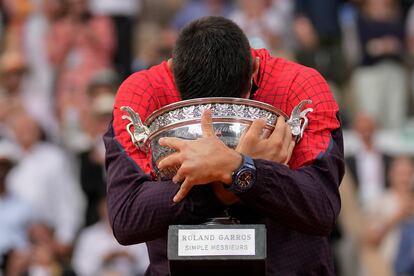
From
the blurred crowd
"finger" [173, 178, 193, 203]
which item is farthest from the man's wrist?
the blurred crowd

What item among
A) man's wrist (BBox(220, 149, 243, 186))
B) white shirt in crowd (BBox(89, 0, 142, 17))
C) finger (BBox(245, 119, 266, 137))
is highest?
white shirt in crowd (BBox(89, 0, 142, 17))

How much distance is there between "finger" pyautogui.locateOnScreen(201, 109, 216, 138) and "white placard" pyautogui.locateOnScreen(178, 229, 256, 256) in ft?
0.91

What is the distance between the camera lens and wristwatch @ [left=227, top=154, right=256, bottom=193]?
349 cm

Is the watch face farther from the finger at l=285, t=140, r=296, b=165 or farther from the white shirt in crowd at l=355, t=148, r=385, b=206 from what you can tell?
the white shirt in crowd at l=355, t=148, r=385, b=206

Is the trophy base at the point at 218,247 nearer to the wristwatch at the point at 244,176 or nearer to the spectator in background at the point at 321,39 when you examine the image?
the wristwatch at the point at 244,176

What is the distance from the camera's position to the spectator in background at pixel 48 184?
989 cm

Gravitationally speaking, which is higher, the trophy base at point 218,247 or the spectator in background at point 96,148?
the trophy base at point 218,247

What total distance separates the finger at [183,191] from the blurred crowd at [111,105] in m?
5.03

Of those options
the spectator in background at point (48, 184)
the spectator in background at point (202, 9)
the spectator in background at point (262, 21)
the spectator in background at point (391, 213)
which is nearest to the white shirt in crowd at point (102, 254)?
the spectator in background at point (48, 184)

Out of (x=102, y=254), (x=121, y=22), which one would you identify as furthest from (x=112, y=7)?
(x=102, y=254)

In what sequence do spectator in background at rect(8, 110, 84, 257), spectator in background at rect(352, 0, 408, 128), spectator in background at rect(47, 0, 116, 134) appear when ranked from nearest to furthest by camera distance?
spectator in background at rect(8, 110, 84, 257) → spectator in background at rect(352, 0, 408, 128) → spectator in background at rect(47, 0, 116, 134)

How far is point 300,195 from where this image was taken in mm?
3613

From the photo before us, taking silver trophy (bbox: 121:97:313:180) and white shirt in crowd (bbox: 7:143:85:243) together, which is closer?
silver trophy (bbox: 121:97:313:180)

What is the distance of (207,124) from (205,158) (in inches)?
4.0
